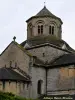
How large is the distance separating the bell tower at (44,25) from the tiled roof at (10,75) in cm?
867

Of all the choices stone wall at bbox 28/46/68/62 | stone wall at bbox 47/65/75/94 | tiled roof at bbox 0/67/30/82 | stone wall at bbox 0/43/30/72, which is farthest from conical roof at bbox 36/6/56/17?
tiled roof at bbox 0/67/30/82

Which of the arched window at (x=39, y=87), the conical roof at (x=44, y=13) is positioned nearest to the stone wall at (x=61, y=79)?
the arched window at (x=39, y=87)

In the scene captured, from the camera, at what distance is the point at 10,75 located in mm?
47500

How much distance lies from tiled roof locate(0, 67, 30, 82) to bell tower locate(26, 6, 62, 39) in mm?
8669

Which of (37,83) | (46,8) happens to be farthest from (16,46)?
(46,8)

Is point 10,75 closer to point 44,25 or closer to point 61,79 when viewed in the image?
point 61,79

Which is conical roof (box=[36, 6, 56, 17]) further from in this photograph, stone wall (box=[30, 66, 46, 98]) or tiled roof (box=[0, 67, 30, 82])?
tiled roof (box=[0, 67, 30, 82])

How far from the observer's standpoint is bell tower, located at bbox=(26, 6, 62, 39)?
55.2 meters

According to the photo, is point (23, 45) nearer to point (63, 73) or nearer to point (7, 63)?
point (7, 63)

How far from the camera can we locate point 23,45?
55.2 metres

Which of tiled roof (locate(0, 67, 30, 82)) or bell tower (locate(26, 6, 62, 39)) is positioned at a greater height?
bell tower (locate(26, 6, 62, 39))

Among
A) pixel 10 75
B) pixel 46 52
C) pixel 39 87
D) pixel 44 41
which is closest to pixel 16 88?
pixel 10 75

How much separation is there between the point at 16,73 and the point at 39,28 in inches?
369

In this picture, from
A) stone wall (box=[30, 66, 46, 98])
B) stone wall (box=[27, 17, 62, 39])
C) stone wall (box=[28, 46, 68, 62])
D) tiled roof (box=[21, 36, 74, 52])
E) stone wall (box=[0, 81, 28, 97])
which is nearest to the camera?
stone wall (box=[0, 81, 28, 97])
